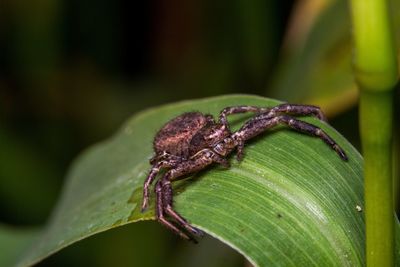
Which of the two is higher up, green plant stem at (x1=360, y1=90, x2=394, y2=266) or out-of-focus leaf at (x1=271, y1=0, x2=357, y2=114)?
out-of-focus leaf at (x1=271, y1=0, x2=357, y2=114)

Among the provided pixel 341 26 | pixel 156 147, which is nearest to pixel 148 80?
pixel 341 26

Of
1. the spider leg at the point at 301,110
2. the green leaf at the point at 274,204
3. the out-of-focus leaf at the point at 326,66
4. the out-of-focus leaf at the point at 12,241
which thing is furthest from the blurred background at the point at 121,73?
the green leaf at the point at 274,204

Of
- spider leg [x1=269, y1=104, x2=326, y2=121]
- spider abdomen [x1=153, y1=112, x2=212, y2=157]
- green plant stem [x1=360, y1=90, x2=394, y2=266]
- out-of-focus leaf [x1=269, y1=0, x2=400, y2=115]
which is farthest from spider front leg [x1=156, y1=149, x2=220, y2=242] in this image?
out-of-focus leaf [x1=269, y1=0, x2=400, y2=115]

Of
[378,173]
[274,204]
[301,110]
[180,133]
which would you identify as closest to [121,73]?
[180,133]

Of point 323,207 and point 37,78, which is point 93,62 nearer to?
point 37,78

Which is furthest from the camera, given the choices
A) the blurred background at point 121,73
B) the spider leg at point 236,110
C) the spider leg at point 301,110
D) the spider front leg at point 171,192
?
the blurred background at point 121,73

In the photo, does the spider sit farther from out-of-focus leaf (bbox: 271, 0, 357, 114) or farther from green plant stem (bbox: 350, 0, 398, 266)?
out-of-focus leaf (bbox: 271, 0, 357, 114)

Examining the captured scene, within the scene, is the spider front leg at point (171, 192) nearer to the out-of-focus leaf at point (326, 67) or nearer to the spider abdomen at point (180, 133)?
the spider abdomen at point (180, 133)
